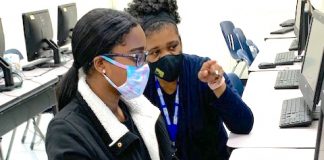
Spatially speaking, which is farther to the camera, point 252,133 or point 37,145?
point 37,145

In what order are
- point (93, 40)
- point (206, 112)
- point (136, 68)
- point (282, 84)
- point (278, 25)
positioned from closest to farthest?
point (93, 40), point (136, 68), point (206, 112), point (282, 84), point (278, 25)

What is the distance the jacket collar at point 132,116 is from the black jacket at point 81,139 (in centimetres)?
1

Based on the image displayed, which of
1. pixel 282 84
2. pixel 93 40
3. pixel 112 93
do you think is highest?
pixel 93 40

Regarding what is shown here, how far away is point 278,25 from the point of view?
5.49 m

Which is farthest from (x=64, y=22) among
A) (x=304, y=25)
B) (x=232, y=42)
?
(x=304, y=25)

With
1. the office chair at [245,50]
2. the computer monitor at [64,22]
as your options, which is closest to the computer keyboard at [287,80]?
the office chair at [245,50]

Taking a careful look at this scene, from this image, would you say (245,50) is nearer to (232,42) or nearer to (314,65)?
(232,42)

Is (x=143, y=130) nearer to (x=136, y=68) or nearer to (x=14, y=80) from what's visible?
(x=136, y=68)

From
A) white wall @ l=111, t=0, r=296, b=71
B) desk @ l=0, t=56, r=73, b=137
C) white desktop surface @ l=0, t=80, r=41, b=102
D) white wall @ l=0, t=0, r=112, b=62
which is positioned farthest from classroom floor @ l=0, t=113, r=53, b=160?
white wall @ l=111, t=0, r=296, b=71

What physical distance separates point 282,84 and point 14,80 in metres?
2.07

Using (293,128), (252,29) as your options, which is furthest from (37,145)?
(252,29)

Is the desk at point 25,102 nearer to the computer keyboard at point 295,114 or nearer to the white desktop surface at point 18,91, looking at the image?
the white desktop surface at point 18,91

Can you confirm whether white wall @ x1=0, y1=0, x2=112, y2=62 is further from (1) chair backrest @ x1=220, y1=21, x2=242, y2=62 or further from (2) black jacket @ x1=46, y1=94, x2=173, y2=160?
(2) black jacket @ x1=46, y1=94, x2=173, y2=160

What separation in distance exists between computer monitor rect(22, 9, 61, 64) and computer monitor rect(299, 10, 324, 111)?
2.34m
